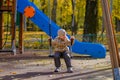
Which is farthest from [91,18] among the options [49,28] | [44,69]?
[44,69]

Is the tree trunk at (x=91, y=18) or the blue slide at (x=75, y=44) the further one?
the tree trunk at (x=91, y=18)

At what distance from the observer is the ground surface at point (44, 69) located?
31.2ft

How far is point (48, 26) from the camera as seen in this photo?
48.6 feet

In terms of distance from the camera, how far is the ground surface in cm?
952

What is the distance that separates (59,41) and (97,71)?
4.59ft

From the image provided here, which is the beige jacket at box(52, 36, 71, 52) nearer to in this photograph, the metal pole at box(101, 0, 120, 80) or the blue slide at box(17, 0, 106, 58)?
Result: the metal pole at box(101, 0, 120, 80)

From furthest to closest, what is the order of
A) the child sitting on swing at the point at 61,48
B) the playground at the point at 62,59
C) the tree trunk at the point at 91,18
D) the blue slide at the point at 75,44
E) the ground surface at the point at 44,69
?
the tree trunk at the point at 91,18 → the blue slide at the point at 75,44 → the child sitting on swing at the point at 61,48 → the ground surface at the point at 44,69 → the playground at the point at 62,59

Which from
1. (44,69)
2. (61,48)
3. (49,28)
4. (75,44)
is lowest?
(44,69)

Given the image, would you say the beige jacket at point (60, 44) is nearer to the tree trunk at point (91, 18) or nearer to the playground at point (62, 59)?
the playground at point (62, 59)

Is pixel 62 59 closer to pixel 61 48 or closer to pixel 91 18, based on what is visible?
pixel 61 48

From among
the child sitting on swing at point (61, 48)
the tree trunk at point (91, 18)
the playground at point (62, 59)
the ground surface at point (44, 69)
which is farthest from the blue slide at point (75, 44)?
the tree trunk at point (91, 18)

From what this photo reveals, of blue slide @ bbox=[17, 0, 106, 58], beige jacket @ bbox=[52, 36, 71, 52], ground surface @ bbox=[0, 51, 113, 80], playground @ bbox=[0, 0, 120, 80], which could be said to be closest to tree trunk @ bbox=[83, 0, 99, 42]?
playground @ bbox=[0, 0, 120, 80]

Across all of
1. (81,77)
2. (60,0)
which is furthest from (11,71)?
(60,0)

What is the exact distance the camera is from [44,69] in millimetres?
10969
